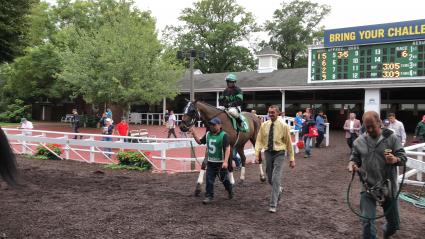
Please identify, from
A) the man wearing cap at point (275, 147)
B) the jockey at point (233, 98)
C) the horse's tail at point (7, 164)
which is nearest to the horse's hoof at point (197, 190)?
the man wearing cap at point (275, 147)

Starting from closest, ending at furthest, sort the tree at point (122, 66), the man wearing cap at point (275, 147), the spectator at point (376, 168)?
the spectator at point (376, 168) < the man wearing cap at point (275, 147) < the tree at point (122, 66)

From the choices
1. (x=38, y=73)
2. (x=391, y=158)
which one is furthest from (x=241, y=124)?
(x=38, y=73)

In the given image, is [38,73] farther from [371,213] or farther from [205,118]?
[371,213]

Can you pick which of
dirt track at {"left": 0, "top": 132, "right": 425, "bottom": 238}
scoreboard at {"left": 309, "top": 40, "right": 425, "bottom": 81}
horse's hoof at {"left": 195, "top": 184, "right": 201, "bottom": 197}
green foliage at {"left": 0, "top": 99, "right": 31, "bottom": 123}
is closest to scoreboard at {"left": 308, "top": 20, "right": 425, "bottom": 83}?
scoreboard at {"left": 309, "top": 40, "right": 425, "bottom": 81}

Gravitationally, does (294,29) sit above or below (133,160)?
above

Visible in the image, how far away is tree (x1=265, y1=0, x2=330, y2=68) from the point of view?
50406 mm

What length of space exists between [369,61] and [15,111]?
3241 centimetres

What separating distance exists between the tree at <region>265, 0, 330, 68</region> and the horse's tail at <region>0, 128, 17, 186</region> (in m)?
48.9

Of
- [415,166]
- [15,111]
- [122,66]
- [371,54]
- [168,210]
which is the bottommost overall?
[168,210]

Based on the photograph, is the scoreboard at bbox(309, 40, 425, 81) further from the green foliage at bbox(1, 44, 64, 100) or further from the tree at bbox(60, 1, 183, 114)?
the green foliage at bbox(1, 44, 64, 100)

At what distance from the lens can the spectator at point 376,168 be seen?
13.9 feet

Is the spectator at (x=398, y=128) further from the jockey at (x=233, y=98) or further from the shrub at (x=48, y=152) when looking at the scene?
the shrub at (x=48, y=152)

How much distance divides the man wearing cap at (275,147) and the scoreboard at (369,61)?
1553 cm

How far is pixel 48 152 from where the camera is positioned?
13.2 metres
